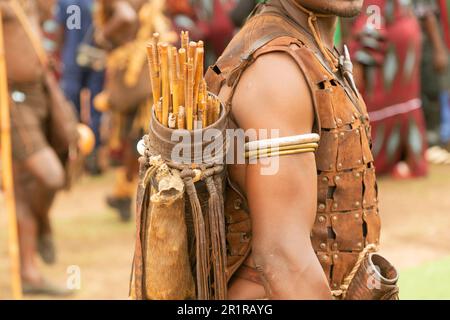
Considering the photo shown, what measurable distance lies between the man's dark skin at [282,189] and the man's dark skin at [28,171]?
13.7ft

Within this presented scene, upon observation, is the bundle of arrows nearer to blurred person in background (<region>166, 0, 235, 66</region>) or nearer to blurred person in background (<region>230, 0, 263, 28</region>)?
blurred person in background (<region>230, 0, 263, 28</region>)

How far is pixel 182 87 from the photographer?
7.85 feet

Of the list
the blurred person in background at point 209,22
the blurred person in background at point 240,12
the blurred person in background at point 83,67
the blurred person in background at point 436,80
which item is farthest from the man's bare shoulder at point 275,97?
the blurred person in background at point 83,67

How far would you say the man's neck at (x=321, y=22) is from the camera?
279 cm

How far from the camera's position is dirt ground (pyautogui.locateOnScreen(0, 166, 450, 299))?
7.11 metres

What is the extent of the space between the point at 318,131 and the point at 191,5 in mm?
7206

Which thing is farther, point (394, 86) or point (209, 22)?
point (394, 86)

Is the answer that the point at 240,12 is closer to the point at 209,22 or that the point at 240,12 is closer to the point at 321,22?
the point at 209,22

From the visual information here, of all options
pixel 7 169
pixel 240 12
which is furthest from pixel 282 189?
pixel 240 12

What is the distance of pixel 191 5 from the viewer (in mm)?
9578

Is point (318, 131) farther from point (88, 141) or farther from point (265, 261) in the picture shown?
point (88, 141)

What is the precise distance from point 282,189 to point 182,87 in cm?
37

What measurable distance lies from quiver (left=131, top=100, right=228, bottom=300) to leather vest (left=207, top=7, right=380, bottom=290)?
5.7 inches

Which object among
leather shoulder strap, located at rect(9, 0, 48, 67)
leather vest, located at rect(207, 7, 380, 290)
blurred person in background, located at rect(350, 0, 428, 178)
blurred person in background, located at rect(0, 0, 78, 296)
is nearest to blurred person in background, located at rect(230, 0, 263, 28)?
blurred person in background, located at rect(350, 0, 428, 178)
